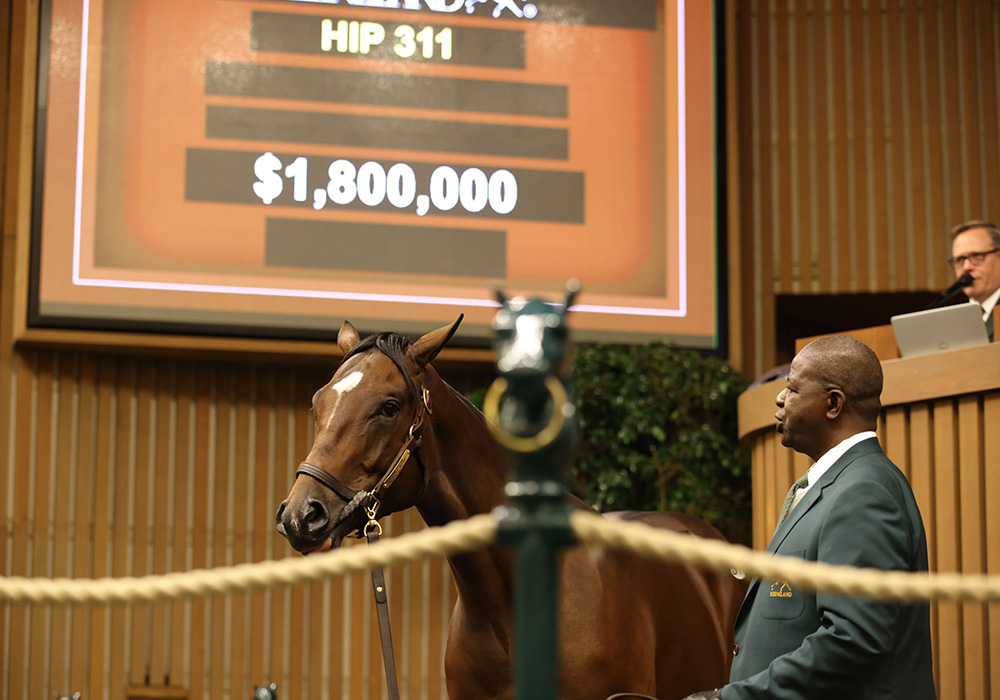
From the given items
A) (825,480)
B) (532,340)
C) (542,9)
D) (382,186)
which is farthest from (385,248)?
(532,340)

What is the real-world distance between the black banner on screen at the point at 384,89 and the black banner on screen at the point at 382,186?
13.1 inches

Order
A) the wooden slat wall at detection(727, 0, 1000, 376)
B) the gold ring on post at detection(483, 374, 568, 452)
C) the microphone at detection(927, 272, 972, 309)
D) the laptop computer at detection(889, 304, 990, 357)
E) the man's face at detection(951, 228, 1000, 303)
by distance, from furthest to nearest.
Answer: the wooden slat wall at detection(727, 0, 1000, 376), the man's face at detection(951, 228, 1000, 303), the microphone at detection(927, 272, 972, 309), the laptop computer at detection(889, 304, 990, 357), the gold ring on post at detection(483, 374, 568, 452)

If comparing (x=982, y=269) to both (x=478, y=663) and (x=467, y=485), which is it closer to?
(x=467, y=485)

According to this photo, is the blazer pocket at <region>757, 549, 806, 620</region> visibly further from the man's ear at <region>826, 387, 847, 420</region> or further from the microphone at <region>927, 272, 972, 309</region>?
the microphone at <region>927, 272, 972, 309</region>

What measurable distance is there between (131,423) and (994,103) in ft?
18.0

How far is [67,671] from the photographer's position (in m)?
5.74

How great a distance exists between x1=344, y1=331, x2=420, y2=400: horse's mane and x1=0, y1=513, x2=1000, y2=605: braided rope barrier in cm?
162

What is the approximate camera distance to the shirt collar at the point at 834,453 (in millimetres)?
2127

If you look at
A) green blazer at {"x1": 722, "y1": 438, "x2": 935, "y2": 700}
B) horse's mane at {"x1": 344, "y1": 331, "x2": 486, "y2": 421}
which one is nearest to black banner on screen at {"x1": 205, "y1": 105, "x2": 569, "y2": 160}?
horse's mane at {"x1": 344, "y1": 331, "x2": 486, "y2": 421}

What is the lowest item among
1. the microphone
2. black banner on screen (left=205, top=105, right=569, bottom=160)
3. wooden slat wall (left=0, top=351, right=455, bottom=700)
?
wooden slat wall (left=0, top=351, right=455, bottom=700)

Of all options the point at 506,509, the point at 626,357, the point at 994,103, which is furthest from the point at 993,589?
the point at 994,103

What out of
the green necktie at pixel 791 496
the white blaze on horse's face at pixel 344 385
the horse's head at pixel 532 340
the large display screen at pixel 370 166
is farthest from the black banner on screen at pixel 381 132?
the horse's head at pixel 532 340

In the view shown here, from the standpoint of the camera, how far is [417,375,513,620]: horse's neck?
2.63 m

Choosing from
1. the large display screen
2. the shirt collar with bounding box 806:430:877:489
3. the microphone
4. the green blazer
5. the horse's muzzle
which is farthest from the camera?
the large display screen
